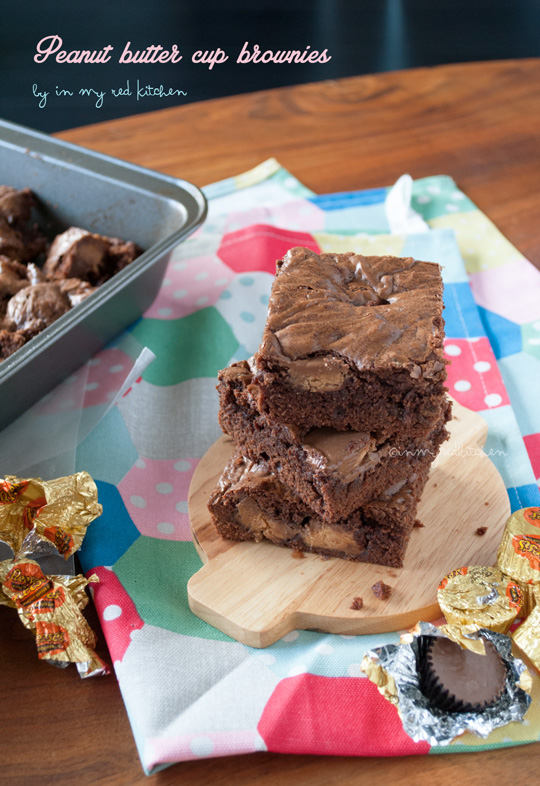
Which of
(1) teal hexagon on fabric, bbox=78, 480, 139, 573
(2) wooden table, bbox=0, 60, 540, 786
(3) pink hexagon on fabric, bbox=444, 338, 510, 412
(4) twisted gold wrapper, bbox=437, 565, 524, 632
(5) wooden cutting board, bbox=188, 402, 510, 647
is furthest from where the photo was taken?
(2) wooden table, bbox=0, 60, 540, 786

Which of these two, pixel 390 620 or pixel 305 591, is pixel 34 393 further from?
pixel 390 620

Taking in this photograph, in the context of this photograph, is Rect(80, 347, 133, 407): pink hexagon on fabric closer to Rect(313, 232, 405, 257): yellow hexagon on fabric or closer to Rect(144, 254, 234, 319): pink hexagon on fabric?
Rect(144, 254, 234, 319): pink hexagon on fabric

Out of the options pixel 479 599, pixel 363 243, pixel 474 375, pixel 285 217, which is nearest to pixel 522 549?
pixel 479 599

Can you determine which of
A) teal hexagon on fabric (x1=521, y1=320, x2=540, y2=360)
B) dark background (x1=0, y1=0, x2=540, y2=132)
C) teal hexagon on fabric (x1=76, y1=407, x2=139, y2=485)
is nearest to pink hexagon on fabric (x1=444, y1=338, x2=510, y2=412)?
teal hexagon on fabric (x1=521, y1=320, x2=540, y2=360)

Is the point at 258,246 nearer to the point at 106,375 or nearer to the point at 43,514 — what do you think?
the point at 106,375

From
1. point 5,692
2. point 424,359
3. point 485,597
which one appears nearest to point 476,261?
point 424,359

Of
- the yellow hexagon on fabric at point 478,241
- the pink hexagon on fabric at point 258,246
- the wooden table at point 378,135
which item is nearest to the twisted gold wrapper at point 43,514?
the pink hexagon on fabric at point 258,246
